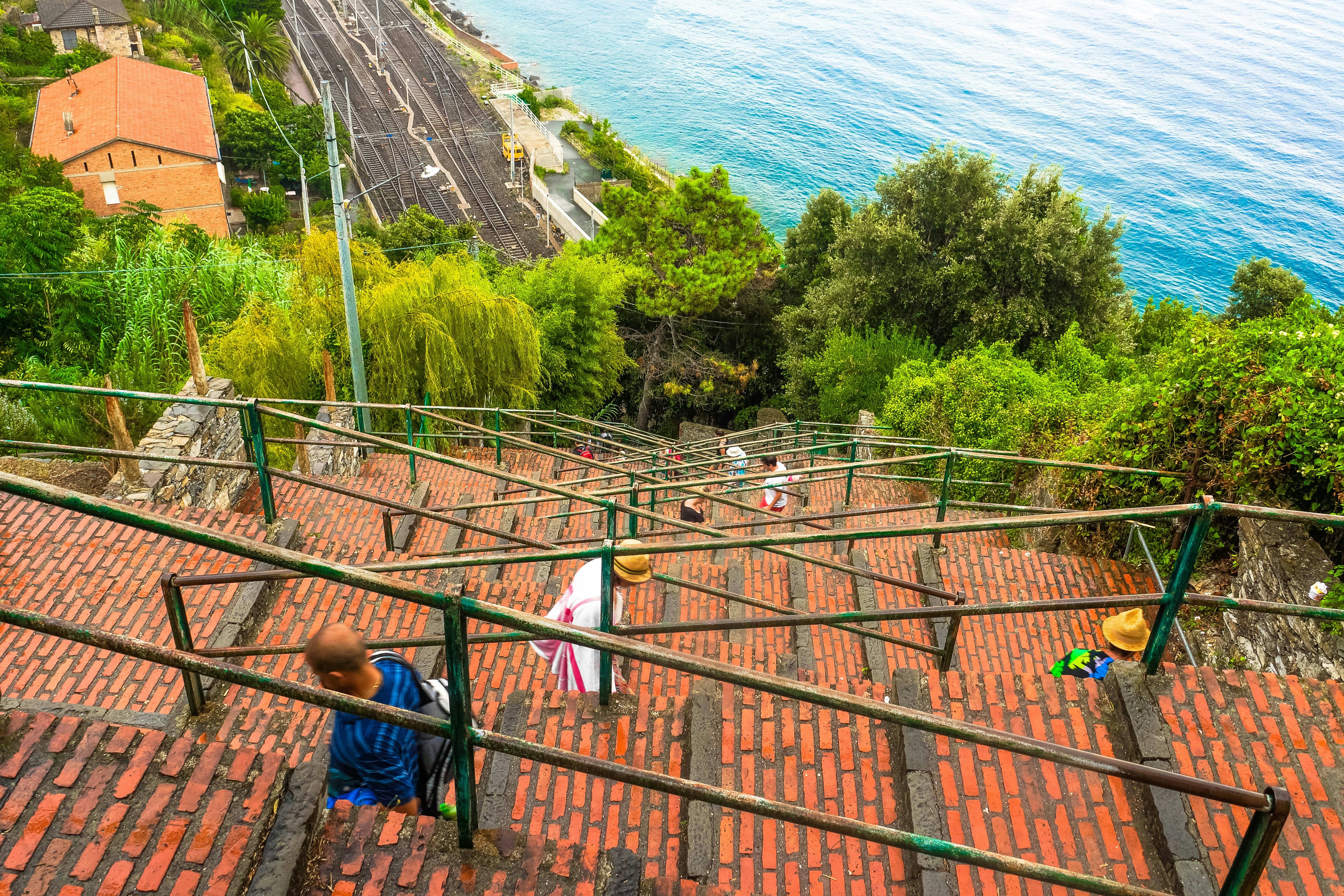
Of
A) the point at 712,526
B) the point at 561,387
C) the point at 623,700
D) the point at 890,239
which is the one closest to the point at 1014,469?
the point at 712,526

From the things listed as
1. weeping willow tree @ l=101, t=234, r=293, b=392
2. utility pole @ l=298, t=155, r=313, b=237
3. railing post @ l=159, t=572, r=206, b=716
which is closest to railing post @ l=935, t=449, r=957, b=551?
railing post @ l=159, t=572, r=206, b=716

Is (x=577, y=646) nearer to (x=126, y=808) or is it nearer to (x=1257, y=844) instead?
(x=126, y=808)

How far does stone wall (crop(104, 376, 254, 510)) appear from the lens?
21.5ft

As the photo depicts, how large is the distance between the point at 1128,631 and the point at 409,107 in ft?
193

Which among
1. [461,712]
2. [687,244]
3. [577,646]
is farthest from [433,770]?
[687,244]

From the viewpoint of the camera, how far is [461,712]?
2.25 m

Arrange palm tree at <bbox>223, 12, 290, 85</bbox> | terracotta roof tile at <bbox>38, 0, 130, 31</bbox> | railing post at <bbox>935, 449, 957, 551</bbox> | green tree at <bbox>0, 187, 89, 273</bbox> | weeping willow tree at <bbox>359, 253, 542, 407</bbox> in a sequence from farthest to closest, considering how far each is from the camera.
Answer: palm tree at <bbox>223, 12, 290, 85</bbox>
terracotta roof tile at <bbox>38, 0, 130, 31</bbox>
green tree at <bbox>0, 187, 89, 273</bbox>
weeping willow tree at <bbox>359, 253, 542, 407</bbox>
railing post at <bbox>935, 449, 957, 551</bbox>

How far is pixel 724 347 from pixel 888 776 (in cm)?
2490

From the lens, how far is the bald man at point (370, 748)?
2695mm

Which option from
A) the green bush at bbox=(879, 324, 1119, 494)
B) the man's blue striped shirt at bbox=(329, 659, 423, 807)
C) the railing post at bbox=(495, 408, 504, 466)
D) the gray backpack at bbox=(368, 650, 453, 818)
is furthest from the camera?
the green bush at bbox=(879, 324, 1119, 494)

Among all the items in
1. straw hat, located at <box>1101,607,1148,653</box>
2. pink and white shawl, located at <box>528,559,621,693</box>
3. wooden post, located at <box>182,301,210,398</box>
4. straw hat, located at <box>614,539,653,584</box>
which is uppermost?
straw hat, located at <box>614,539,653,584</box>

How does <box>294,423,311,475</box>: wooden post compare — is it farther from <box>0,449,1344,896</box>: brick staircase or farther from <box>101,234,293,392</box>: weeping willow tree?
<box>101,234,293,392</box>: weeping willow tree

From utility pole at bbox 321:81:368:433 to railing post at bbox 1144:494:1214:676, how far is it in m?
9.95

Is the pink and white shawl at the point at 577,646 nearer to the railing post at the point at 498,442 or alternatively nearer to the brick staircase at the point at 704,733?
the brick staircase at the point at 704,733
